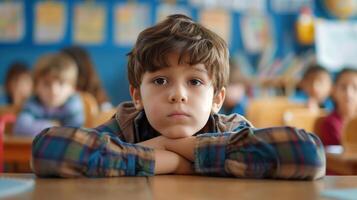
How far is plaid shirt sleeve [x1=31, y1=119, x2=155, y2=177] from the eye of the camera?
921 millimetres

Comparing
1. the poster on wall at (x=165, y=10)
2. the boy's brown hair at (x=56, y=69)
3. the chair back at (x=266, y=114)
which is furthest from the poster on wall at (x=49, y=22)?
the chair back at (x=266, y=114)

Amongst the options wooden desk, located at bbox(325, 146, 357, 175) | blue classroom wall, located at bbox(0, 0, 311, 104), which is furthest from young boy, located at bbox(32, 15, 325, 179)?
blue classroom wall, located at bbox(0, 0, 311, 104)

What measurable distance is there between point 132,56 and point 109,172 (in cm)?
34

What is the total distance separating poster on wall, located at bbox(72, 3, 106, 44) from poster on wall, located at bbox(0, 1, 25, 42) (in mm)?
476

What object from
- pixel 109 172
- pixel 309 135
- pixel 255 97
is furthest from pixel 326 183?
pixel 255 97

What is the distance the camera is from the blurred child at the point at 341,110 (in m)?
3.25

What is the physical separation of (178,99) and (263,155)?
0.20m

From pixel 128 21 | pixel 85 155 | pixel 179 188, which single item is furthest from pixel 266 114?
pixel 179 188

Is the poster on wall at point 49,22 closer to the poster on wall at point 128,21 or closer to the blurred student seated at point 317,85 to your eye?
the poster on wall at point 128,21

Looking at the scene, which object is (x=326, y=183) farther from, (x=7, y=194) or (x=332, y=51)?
(x=332, y=51)

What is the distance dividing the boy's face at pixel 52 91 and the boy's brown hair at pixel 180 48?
2.13 meters

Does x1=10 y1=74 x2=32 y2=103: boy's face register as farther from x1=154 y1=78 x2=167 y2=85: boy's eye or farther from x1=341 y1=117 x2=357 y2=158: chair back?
x1=154 y1=78 x2=167 y2=85: boy's eye

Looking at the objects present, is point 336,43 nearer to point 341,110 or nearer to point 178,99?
point 341,110

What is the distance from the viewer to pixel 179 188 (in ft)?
2.57
